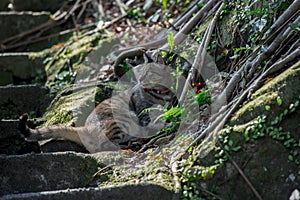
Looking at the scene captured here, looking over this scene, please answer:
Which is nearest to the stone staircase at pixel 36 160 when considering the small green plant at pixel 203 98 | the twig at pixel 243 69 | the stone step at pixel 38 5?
the small green plant at pixel 203 98

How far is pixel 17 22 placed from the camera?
6281mm

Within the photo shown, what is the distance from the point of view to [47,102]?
14.6ft

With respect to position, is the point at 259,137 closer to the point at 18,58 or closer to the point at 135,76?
the point at 135,76

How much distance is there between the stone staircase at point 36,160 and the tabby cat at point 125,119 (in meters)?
0.10

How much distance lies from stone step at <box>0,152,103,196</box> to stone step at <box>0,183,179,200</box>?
0.31m

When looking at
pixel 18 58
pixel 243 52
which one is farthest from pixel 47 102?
pixel 243 52

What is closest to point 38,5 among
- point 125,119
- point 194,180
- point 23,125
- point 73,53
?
point 73,53

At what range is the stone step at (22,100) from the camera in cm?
435

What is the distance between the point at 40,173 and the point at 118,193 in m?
0.61

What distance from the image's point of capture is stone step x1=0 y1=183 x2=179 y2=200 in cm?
271

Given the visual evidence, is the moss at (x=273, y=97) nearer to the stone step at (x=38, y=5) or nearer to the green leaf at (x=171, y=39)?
the green leaf at (x=171, y=39)

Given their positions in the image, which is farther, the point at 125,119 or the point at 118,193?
the point at 125,119

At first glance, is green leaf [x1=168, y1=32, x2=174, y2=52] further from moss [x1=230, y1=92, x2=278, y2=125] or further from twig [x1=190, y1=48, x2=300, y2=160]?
moss [x1=230, y1=92, x2=278, y2=125]

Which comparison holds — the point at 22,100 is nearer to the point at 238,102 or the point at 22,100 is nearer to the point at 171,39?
the point at 171,39
